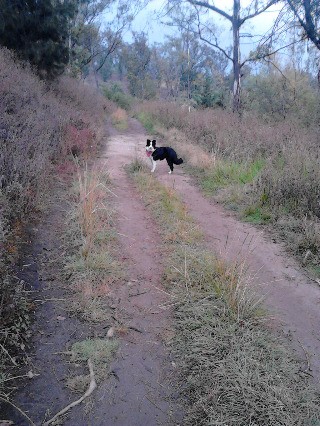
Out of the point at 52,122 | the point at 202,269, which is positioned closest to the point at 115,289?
the point at 202,269

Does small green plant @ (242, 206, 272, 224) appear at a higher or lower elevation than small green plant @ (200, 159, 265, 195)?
lower

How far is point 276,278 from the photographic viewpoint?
166 inches

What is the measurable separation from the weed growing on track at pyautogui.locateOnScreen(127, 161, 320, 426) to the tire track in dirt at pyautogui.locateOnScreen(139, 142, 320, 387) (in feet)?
0.76

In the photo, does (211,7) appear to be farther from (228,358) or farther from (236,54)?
(228,358)

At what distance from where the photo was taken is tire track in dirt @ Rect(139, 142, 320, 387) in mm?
3148

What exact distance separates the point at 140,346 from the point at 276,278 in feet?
6.74

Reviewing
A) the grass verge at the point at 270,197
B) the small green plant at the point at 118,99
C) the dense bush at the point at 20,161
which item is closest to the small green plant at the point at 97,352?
the dense bush at the point at 20,161

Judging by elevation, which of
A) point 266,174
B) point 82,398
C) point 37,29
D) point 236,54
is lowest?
point 82,398

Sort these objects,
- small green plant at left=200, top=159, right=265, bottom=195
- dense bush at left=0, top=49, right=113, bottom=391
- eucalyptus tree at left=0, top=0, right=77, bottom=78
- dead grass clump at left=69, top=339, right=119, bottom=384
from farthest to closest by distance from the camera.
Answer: eucalyptus tree at left=0, top=0, right=77, bottom=78 → small green plant at left=200, top=159, right=265, bottom=195 → dense bush at left=0, top=49, right=113, bottom=391 → dead grass clump at left=69, top=339, right=119, bottom=384

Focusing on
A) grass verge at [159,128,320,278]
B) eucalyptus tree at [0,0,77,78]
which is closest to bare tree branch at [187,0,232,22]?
eucalyptus tree at [0,0,77,78]

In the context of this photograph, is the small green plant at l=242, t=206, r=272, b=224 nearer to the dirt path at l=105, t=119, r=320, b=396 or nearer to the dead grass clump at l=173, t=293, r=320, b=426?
the dirt path at l=105, t=119, r=320, b=396

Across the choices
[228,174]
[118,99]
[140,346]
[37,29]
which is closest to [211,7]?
[37,29]

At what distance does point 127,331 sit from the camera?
3.18 metres

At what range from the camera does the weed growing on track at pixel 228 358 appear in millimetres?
2305
